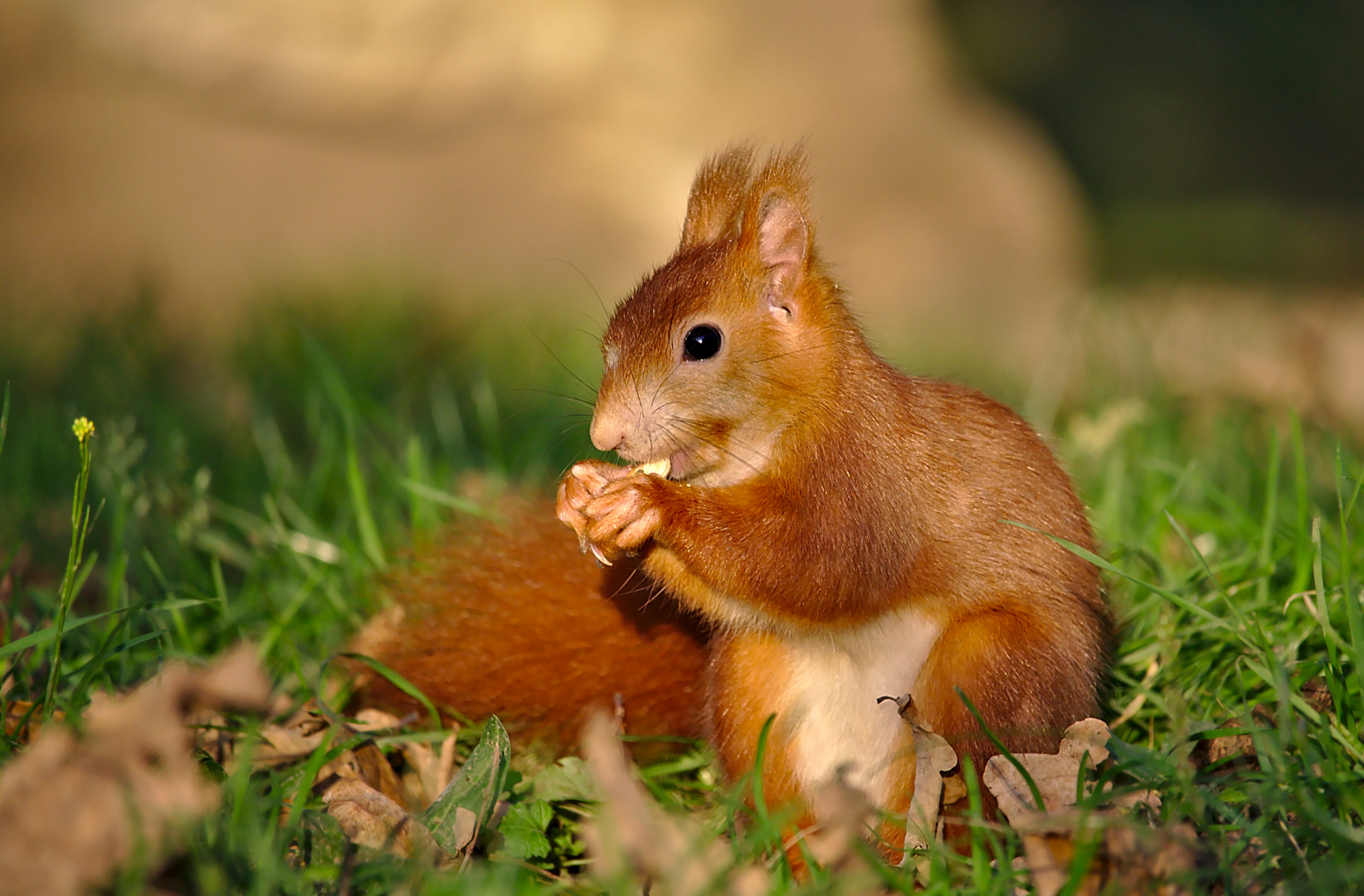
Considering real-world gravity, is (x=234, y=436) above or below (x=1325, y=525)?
below

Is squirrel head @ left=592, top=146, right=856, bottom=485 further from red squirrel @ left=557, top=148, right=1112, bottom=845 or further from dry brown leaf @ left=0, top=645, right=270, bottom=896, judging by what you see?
dry brown leaf @ left=0, top=645, right=270, bottom=896

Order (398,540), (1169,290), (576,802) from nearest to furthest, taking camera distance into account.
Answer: (576,802) < (398,540) < (1169,290)

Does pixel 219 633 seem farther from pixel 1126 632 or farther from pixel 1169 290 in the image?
pixel 1169 290

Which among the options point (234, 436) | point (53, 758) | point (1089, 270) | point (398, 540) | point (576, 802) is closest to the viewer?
point (53, 758)

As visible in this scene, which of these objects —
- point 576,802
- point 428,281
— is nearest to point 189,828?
point 576,802

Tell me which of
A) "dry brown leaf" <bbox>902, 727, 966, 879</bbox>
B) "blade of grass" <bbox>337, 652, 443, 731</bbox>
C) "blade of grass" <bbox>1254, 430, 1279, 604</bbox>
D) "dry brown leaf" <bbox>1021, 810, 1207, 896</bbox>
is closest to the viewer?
"dry brown leaf" <bbox>1021, 810, 1207, 896</bbox>

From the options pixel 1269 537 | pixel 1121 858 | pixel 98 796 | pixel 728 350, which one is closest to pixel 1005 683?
pixel 1121 858

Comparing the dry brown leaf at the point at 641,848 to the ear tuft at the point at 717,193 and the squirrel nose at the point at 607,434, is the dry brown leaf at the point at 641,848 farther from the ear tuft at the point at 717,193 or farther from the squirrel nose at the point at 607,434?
the ear tuft at the point at 717,193

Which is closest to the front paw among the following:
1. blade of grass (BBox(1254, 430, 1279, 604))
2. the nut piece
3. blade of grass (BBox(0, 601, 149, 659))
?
the nut piece
